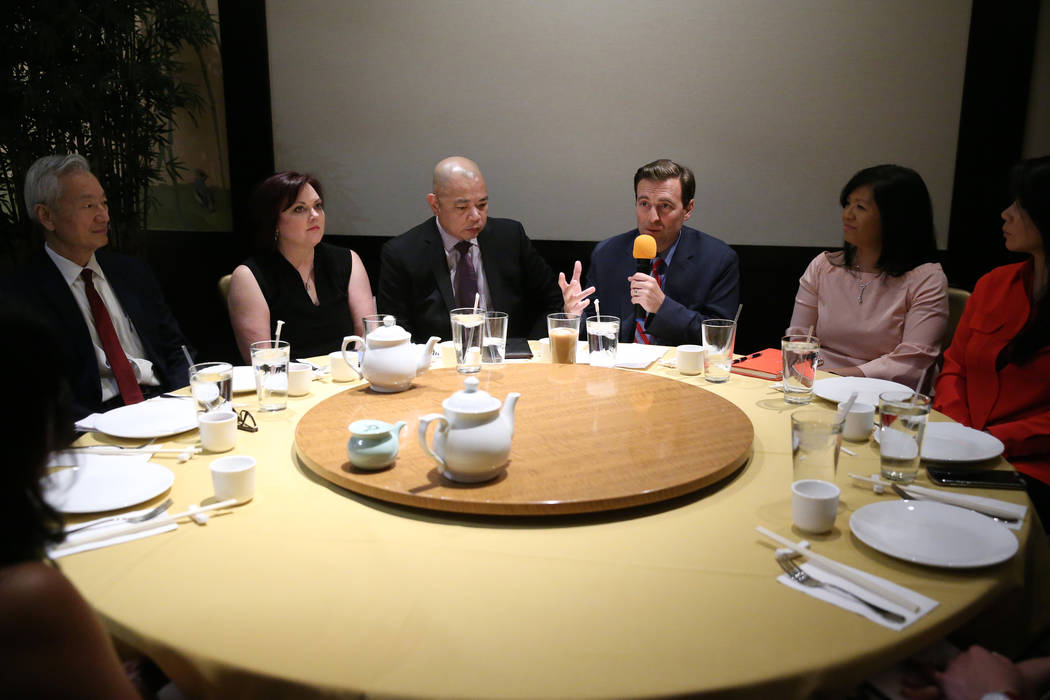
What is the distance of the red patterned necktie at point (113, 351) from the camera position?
104 inches

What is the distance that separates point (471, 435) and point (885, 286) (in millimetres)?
2121

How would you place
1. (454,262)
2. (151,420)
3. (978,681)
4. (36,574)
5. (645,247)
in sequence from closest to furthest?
(36,574) → (978,681) → (151,420) → (645,247) → (454,262)

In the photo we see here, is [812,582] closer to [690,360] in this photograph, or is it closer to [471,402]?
[471,402]

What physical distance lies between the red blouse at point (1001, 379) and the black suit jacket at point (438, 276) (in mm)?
1782

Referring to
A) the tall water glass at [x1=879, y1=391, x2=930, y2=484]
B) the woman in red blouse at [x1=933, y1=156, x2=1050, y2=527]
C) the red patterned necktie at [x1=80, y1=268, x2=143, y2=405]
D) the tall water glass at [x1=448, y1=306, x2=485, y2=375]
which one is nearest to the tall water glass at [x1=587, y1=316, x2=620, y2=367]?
the tall water glass at [x1=448, y1=306, x2=485, y2=375]

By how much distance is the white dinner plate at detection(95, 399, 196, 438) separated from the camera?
1.74m

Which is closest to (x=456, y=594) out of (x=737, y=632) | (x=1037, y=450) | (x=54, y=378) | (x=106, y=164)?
(x=737, y=632)

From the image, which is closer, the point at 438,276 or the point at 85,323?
the point at 85,323

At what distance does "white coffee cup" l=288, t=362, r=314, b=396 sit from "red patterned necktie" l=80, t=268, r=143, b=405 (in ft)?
2.90

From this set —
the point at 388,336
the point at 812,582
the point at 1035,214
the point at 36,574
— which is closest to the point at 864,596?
the point at 812,582

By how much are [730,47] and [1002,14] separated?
133cm

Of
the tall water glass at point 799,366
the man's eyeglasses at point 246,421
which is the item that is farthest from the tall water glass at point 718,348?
the man's eyeglasses at point 246,421

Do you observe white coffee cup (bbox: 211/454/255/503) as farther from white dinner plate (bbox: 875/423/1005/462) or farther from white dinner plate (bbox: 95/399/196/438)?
white dinner plate (bbox: 875/423/1005/462)

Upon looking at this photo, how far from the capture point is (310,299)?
10.6 feet
